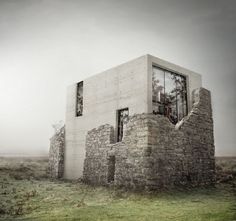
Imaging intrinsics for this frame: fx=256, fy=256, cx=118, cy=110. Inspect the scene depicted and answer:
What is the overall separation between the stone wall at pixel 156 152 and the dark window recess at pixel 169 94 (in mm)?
638

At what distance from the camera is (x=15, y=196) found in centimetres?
920

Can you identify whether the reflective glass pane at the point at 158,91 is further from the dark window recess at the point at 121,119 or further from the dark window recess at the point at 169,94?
the dark window recess at the point at 121,119

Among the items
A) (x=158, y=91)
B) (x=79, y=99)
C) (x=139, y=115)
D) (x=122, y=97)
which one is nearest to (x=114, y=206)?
(x=139, y=115)

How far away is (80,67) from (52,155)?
6.69m

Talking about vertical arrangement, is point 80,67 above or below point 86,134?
above

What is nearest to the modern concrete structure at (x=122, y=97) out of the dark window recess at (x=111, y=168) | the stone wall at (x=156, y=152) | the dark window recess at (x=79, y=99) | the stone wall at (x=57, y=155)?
the dark window recess at (x=79, y=99)

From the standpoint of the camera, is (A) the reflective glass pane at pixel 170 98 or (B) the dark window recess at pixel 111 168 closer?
(B) the dark window recess at pixel 111 168

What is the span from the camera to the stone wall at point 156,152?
997 cm

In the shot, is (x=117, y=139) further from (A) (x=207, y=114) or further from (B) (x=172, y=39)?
(B) (x=172, y=39)

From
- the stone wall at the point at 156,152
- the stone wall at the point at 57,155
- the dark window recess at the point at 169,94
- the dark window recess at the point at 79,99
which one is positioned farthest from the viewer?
the stone wall at the point at 57,155

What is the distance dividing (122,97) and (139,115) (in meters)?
1.80

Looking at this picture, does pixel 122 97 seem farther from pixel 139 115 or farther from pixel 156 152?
pixel 156 152

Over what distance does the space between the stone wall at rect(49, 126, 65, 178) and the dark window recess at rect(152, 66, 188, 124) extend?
7.11 meters

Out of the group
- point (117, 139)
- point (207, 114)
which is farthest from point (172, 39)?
point (117, 139)
